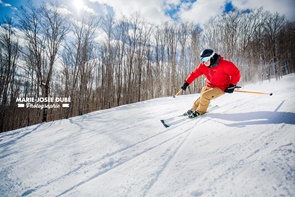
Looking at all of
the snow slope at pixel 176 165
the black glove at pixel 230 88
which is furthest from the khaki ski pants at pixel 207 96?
the snow slope at pixel 176 165

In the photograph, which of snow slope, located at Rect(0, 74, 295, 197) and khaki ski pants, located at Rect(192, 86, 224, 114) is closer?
snow slope, located at Rect(0, 74, 295, 197)

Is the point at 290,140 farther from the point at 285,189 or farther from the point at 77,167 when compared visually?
the point at 77,167

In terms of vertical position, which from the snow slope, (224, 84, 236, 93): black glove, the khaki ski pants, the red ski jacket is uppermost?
the red ski jacket

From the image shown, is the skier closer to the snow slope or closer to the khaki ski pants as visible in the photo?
the khaki ski pants

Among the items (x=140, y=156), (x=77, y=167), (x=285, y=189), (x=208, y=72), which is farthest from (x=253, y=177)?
(x=208, y=72)

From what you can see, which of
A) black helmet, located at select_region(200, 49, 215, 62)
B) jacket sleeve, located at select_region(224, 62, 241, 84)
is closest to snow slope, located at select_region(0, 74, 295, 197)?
jacket sleeve, located at select_region(224, 62, 241, 84)

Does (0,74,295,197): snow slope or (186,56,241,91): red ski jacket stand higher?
(186,56,241,91): red ski jacket

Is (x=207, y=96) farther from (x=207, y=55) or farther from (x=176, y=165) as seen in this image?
(x=176, y=165)

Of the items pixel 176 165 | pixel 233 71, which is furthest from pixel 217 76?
pixel 176 165

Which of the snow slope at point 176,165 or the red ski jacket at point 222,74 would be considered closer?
the snow slope at point 176,165

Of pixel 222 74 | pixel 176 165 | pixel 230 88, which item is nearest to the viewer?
pixel 176 165

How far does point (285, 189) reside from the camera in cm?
93

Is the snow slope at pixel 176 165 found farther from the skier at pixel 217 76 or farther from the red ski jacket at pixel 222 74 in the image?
the red ski jacket at pixel 222 74

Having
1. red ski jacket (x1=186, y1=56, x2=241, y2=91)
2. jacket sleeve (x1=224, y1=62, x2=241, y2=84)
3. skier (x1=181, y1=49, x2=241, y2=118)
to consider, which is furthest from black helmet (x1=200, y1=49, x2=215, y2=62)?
jacket sleeve (x1=224, y1=62, x2=241, y2=84)
